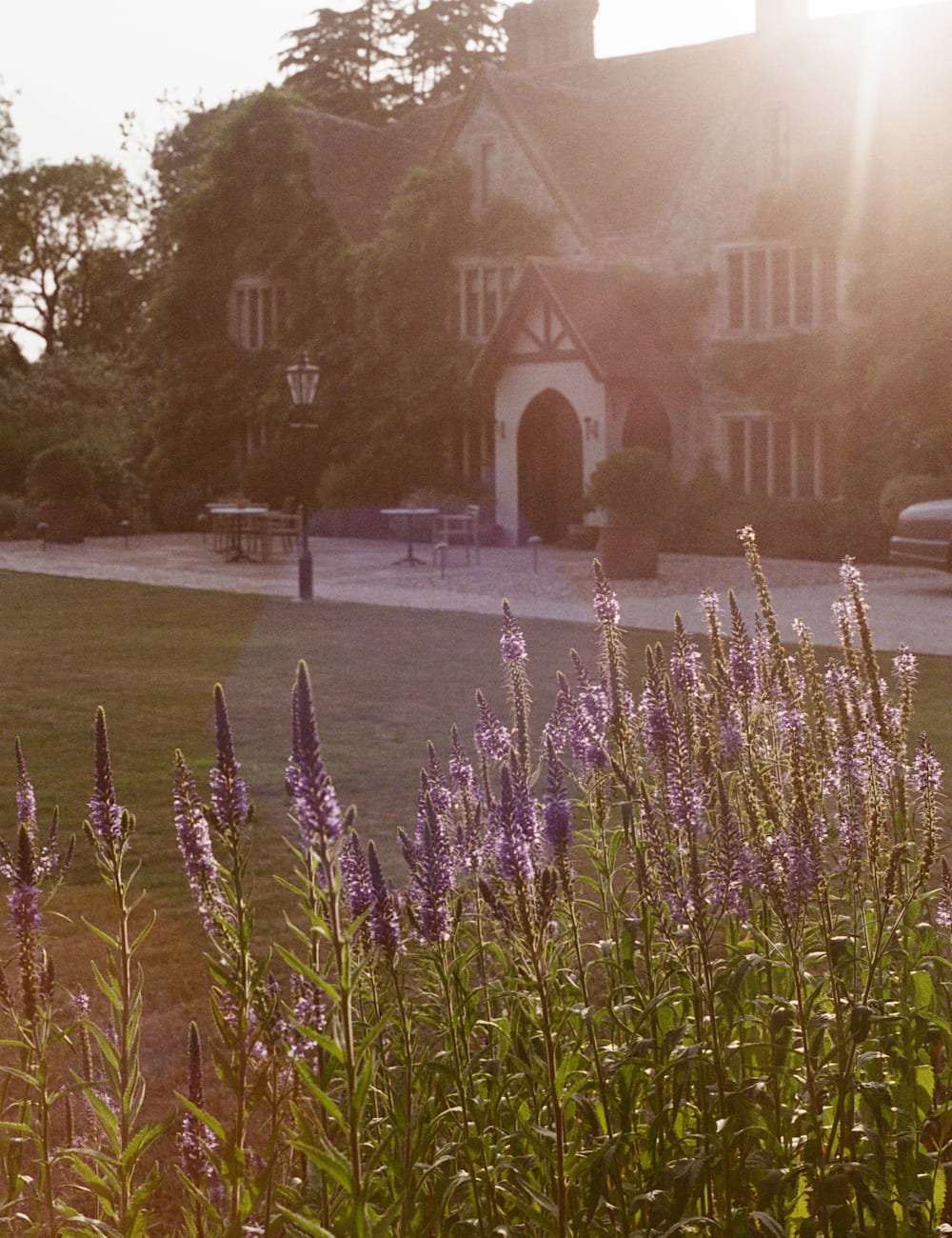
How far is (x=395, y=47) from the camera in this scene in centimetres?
6341

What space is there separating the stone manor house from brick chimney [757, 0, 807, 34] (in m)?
0.05

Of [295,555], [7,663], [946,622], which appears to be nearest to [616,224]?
[295,555]

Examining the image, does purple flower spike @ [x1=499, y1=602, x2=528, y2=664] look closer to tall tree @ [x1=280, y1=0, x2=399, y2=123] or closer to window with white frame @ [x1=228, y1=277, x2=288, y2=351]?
window with white frame @ [x1=228, y1=277, x2=288, y2=351]

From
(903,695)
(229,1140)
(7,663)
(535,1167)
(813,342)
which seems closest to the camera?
(229,1140)

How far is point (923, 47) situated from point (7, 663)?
974 inches

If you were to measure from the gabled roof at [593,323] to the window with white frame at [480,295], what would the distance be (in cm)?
215

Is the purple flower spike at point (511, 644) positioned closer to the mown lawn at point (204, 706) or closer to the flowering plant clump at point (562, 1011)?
the flowering plant clump at point (562, 1011)

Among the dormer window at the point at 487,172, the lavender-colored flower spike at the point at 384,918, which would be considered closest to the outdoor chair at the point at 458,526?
the dormer window at the point at 487,172

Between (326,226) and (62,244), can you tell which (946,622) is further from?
(62,244)

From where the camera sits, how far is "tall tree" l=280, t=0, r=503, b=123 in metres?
62.9

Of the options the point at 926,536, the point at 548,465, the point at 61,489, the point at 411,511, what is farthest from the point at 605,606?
the point at 61,489

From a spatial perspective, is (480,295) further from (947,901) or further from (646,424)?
(947,901)

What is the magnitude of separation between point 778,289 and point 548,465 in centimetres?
610

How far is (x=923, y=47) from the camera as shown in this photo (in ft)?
112
